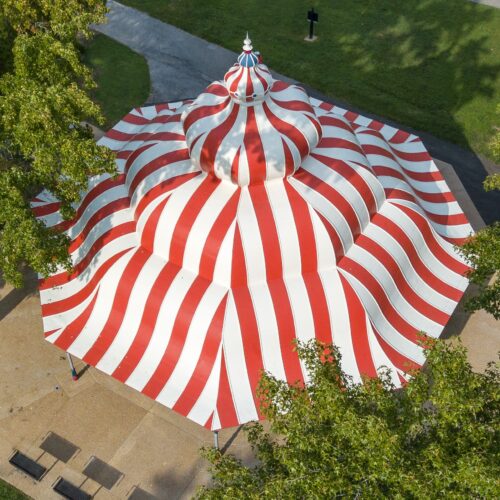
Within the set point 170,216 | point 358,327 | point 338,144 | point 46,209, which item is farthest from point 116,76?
point 358,327

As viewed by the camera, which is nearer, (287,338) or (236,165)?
(287,338)

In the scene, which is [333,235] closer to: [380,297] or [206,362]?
[380,297]

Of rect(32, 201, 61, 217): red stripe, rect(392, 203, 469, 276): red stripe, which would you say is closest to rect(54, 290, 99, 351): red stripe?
rect(32, 201, 61, 217): red stripe

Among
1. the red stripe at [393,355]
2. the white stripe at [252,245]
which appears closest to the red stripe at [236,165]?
the white stripe at [252,245]

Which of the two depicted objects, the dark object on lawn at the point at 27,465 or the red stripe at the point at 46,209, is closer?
the dark object on lawn at the point at 27,465

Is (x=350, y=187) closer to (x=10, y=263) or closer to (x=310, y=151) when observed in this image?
(x=310, y=151)

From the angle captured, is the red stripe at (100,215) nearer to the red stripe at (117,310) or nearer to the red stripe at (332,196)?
the red stripe at (117,310)
